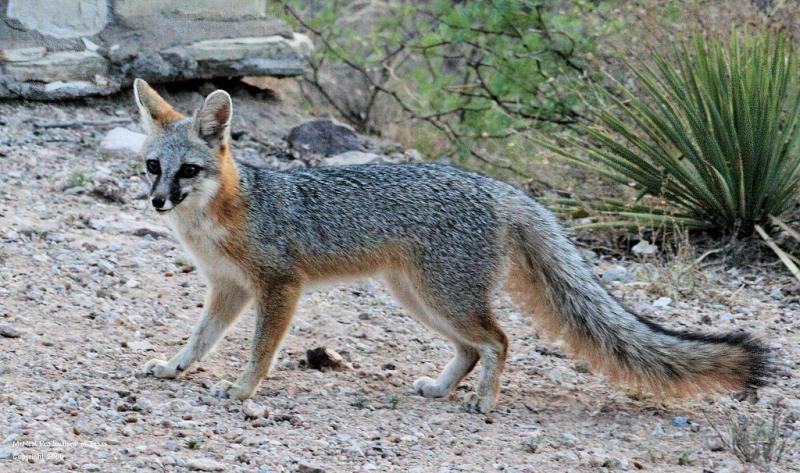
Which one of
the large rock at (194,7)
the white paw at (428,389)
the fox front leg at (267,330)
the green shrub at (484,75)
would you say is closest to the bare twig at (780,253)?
the green shrub at (484,75)

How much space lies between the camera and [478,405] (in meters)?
5.11

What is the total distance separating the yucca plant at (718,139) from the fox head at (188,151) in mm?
3272

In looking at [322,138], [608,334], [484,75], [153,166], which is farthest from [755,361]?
[484,75]

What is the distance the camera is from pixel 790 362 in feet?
18.9

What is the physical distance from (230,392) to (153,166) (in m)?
1.14

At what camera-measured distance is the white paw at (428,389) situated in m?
5.30

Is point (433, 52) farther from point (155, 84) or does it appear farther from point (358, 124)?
point (155, 84)

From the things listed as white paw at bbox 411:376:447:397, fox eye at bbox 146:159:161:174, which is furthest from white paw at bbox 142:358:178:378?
white paw at bbox 411:376:447:397

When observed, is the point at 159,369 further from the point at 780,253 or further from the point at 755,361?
the point at 780,253

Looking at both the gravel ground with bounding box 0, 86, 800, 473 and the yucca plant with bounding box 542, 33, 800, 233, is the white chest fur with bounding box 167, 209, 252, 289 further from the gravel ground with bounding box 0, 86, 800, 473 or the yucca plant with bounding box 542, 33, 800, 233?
the yucca plant with bounding box 542, 33, 800, 233

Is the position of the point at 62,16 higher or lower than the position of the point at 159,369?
higher

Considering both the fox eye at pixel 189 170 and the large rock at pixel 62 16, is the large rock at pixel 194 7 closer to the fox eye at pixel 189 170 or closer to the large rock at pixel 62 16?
the large rock at pixel 62 16

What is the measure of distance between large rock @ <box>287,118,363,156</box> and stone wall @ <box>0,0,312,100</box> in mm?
586

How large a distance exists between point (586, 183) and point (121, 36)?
3964mm
